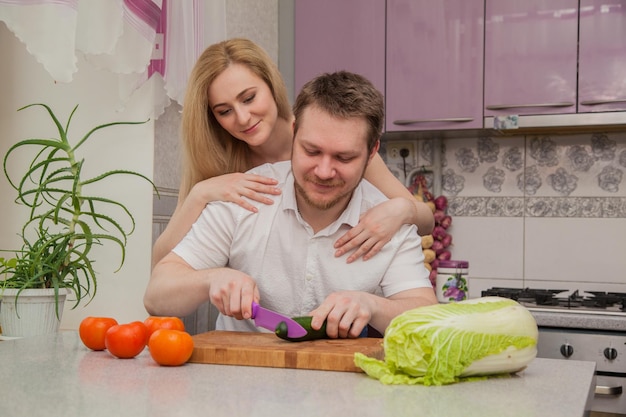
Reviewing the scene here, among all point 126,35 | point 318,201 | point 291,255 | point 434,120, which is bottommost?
point 291,255

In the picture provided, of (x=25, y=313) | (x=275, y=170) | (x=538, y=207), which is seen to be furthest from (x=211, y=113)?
(x=538, y=207)

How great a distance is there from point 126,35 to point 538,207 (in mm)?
1975

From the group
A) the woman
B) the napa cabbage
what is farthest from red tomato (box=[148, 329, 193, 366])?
the woman

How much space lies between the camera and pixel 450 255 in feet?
11.3

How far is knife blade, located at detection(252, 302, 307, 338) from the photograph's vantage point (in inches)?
54.3

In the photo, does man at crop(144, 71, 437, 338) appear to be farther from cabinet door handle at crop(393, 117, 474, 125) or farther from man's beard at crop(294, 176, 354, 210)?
cabinet door handle at crop(393, 117, 474, 125)

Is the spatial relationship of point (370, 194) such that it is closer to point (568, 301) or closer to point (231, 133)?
point (231, 133)

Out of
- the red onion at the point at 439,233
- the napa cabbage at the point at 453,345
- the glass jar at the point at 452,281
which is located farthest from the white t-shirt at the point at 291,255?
the red onion at the point at 439,233

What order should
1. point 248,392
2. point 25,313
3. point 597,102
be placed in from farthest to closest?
point 597,102
point 25,313
point 248,392

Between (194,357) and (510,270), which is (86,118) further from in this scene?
(510,270)

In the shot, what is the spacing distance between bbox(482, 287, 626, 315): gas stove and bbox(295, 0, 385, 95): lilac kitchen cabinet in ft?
3.43

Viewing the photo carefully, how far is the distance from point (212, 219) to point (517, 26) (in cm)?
182

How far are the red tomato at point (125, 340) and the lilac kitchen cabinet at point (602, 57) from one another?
222cm

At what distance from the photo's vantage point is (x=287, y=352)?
1.29m
